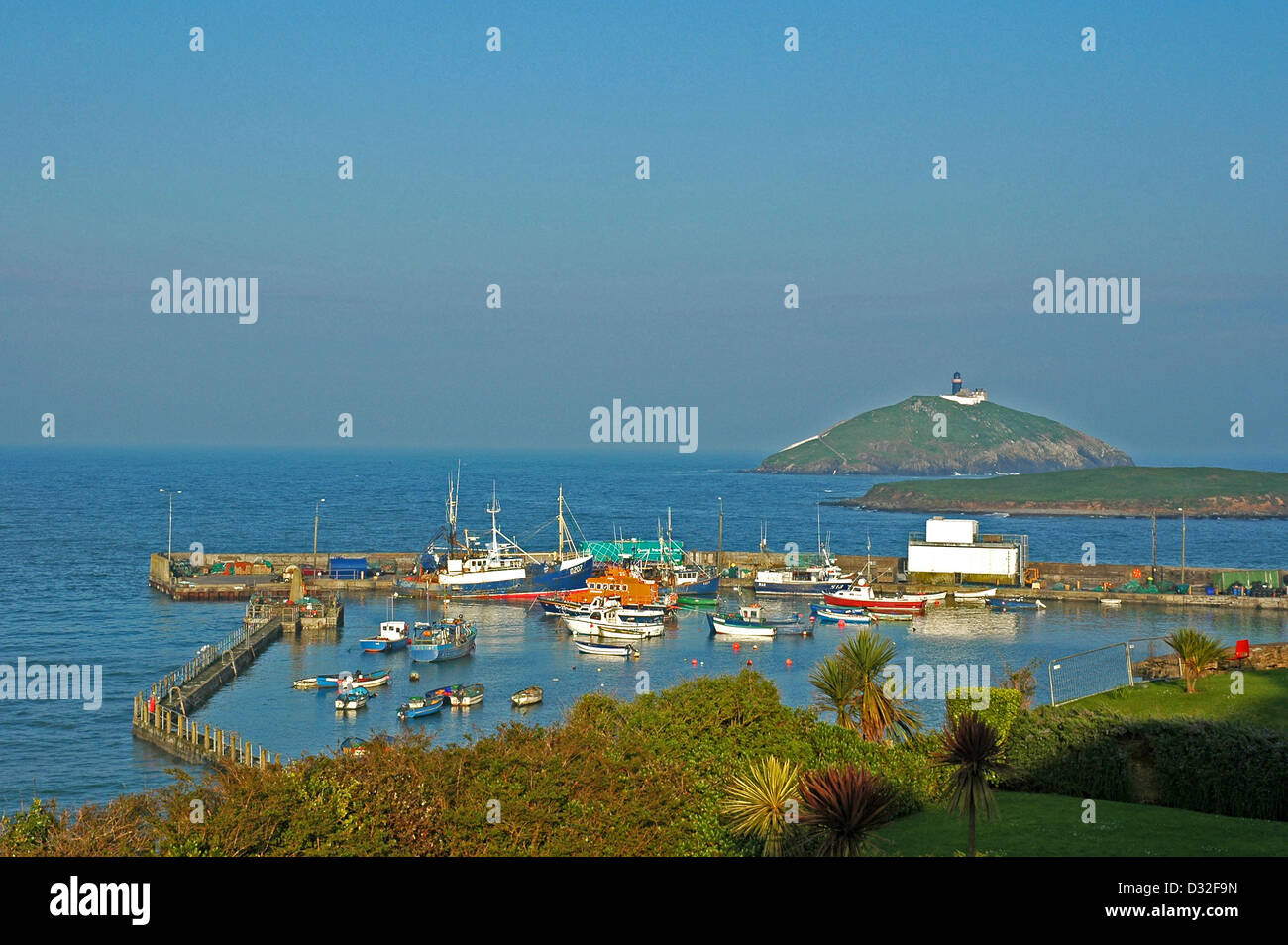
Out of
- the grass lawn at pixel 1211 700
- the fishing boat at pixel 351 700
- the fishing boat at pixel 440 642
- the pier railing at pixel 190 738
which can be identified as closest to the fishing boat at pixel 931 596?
the fishing boat at pixel 440 642

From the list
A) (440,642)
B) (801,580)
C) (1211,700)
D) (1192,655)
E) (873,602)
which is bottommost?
(440,642)

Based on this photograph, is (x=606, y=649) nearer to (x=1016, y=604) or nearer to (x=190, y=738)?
(x=190, y=738)

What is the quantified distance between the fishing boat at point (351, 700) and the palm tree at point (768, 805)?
3539 cm

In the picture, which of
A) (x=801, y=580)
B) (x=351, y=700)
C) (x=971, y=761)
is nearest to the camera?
(x=971, y=761)

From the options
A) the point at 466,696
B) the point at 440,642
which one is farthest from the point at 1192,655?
the point at 440,642

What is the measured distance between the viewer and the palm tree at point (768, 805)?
52.3 feet

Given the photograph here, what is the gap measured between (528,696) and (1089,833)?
3410 centimetres

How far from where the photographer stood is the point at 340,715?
4831cm

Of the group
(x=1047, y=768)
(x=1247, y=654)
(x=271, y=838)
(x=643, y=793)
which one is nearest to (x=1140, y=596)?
(x=1247, y=654)

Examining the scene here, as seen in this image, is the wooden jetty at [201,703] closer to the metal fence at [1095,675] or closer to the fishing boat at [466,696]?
the fishing boat at [466,696]

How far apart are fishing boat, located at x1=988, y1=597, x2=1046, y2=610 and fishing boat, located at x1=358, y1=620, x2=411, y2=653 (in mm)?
42810

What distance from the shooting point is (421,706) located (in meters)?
48.2

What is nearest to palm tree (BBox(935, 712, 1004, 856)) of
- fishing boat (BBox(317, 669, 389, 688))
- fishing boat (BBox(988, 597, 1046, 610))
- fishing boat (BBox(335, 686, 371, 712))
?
fishing boat (BBox(335, 686, 371, 712))
